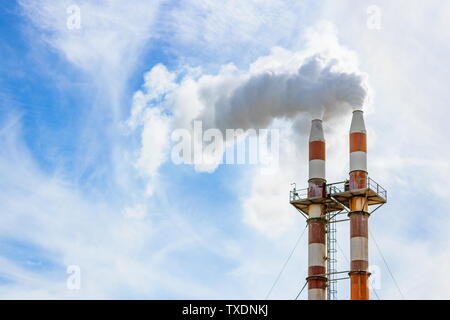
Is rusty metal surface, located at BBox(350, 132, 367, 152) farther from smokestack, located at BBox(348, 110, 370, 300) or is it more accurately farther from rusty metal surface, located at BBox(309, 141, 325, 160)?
rusty metal surface, located at BBox(309, 141, 325, 160)

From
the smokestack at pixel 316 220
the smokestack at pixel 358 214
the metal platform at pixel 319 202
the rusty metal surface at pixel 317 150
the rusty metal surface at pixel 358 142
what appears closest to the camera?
the smokestack at pixel 358 214

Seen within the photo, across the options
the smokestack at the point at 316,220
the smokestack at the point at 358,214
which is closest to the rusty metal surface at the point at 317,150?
the smokestack at the point at 316,220

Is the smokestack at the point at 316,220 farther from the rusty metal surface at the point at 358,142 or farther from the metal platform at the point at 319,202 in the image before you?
the rusty metal surface at the point at 358,142

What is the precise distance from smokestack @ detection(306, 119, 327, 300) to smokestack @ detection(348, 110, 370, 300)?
2879 millimetres

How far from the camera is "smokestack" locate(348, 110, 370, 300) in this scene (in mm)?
63562

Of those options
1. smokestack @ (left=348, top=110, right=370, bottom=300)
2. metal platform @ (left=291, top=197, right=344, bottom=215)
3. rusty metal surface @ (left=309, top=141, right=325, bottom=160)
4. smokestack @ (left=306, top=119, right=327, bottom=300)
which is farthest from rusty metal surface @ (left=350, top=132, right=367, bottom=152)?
metal platform @ (left=291, top=197, right=344, bottom=215)

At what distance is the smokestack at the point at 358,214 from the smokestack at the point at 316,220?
288 centimetres

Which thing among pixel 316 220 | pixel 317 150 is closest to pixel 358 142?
pixel 317 150

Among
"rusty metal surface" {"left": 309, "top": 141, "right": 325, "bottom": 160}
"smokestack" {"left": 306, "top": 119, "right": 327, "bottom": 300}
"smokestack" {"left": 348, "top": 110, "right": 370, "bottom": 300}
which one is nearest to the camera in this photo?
"smokestack" {"left": 348, "top": 110, "right": 370, "bottom": 300}

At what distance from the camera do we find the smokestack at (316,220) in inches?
2608
